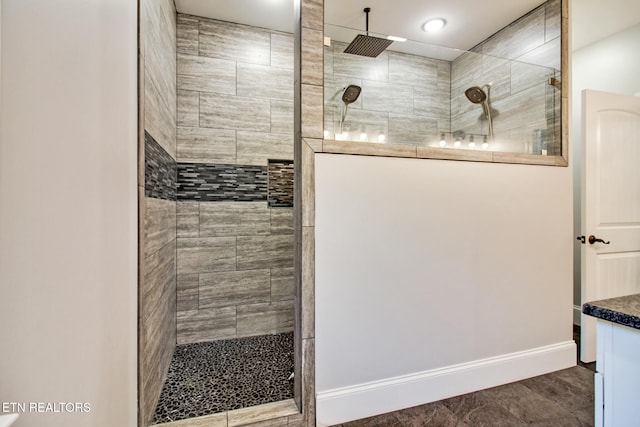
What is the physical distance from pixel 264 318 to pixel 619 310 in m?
2.50

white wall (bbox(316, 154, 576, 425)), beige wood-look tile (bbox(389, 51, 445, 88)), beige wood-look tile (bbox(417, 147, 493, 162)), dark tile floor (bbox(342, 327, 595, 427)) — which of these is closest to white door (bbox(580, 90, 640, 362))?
white wall (bbox(316, 154, 576, 425))

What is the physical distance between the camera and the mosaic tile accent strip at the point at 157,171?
153 centimetres

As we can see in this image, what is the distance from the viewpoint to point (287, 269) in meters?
2.89

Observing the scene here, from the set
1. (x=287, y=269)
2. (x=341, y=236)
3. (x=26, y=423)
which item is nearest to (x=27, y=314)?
(x=26, y=423)

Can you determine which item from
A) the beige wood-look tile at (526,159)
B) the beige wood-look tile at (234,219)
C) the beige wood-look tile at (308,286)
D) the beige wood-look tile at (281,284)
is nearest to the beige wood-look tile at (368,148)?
the beige wood-look tile at (308,286)

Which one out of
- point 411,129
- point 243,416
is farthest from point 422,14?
point 243,416

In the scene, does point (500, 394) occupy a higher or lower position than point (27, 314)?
lower

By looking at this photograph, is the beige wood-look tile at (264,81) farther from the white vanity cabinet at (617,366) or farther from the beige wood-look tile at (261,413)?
the white vanity cabinet at (617,366)

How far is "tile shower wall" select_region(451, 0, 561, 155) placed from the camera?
2.17 m

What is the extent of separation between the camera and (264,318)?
9.22 feet

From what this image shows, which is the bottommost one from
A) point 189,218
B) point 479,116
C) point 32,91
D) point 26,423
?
point 26,423

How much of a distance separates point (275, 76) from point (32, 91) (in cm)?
239

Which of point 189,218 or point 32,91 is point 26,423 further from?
point 189,218

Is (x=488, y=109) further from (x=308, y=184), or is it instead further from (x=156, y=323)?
(x=156, y=323)
